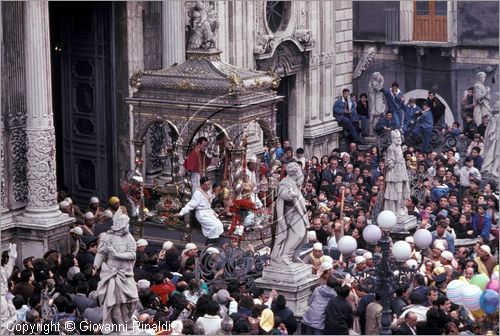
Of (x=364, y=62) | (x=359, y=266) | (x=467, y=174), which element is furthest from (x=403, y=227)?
(x=364, y=62)

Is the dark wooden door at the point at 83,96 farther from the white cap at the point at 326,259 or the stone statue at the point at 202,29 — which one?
the white cap at the point at 326,259

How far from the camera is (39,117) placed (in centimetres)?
3303

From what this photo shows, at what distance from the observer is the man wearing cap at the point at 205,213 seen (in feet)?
104

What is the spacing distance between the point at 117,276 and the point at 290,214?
3.58 m

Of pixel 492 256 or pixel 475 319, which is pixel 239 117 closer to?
pixel 492 256

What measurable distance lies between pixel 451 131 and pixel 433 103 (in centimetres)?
325

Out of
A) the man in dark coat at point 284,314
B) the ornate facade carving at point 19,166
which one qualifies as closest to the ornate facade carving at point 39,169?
the ornate facade carving at point 19,166

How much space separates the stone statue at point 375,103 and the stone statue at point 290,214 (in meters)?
16.2

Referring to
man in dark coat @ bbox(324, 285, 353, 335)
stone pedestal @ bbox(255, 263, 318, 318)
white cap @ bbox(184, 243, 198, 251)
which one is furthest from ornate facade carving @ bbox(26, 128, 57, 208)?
man in dark coat @ bbox(324, 285, 353, 335)

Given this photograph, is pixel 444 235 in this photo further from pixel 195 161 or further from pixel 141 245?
pixel 141 245

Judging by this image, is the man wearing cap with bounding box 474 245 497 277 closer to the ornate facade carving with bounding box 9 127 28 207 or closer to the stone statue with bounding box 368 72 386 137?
the ornate facade carving with bounding box 9 127 28 207

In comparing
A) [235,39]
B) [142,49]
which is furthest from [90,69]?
[235,39]

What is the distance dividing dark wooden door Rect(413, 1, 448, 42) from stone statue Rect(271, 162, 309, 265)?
22.4m

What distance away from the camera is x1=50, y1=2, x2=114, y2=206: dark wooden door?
3691cm
